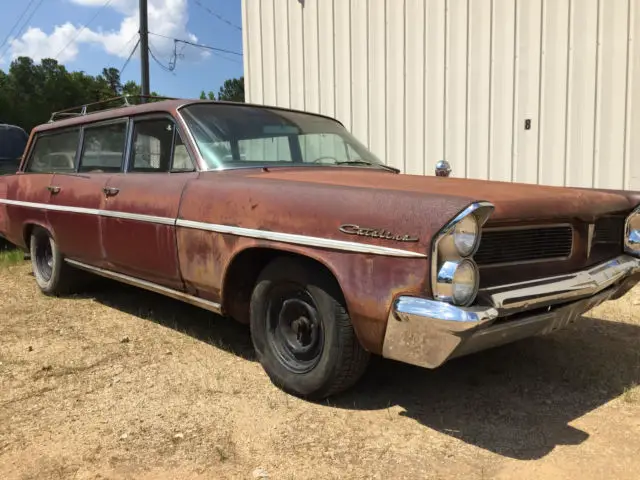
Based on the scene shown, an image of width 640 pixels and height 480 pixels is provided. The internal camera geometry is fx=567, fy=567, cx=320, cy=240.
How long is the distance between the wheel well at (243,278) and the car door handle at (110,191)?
4.44 feet

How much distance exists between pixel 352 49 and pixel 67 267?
4.69 meters

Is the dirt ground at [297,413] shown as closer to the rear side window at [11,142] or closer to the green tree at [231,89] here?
the rear side window at [11,142]

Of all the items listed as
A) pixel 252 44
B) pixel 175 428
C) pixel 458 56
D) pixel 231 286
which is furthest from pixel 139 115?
pixel 252 44

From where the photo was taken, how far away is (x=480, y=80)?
6461 millimetres

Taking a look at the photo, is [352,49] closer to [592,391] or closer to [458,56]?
[458,56]

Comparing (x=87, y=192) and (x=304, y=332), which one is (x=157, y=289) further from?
(x=304, y=332)

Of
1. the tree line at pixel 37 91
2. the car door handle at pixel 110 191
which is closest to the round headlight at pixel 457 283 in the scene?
the car door handle at pixel 110 191

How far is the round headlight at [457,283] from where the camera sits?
2.26m

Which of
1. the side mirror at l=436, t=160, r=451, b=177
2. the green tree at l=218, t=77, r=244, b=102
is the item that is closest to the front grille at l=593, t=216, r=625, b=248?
the side mirror at l=436, t=160, r=451, b=177

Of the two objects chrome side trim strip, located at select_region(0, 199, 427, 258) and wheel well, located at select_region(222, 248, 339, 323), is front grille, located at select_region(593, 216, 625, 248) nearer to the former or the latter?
chrome side trim strip, located at select_region(0, 199, 427, 258)

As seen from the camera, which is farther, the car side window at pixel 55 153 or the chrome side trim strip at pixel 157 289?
the car side window at pixel 55 153

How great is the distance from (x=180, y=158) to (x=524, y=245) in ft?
7.16

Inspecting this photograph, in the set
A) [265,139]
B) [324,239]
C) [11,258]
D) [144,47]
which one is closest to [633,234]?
[324,239]

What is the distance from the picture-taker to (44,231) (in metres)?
5.30
